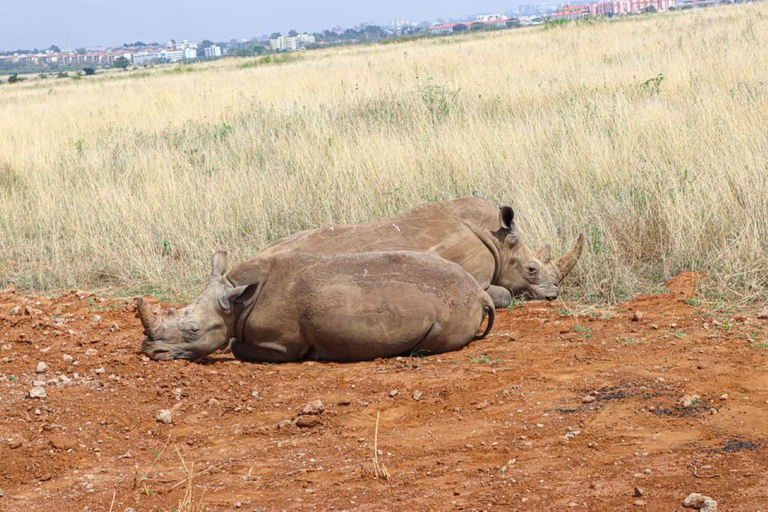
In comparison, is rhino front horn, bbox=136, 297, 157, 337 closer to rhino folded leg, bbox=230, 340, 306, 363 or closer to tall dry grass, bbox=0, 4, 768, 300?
rhino folded leg, bbox=230, 340, 306, 363

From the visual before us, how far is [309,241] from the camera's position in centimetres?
782

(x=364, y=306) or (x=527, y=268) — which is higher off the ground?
(x=364, y=306)

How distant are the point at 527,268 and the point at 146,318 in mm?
3648

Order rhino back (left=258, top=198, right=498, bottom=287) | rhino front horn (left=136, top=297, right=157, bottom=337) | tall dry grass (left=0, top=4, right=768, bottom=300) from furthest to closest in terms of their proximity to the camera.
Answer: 1. tall dry grass (left=0, top=4, right=768, bottom=300)
2. rhino back (left=258, top=198, right=498, bottom=287)
3. rhino front horn (left=136, top=297, right=157, bottom=337)

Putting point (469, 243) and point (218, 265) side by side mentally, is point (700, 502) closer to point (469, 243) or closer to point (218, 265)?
point (469, 243)

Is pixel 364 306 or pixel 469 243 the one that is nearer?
pixel 364 306

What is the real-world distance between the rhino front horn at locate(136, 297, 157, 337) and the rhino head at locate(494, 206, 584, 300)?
10.8ft

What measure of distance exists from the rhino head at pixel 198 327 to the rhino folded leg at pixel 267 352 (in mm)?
189

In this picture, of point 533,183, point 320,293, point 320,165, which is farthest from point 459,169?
point 320,293

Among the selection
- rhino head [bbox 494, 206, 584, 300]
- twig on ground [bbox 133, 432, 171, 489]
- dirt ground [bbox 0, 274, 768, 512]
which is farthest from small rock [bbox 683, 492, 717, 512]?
rhino head [bbox 494, 206, 584, 300]

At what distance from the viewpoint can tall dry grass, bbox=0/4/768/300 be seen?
8.84m

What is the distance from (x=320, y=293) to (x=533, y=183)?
455 cm

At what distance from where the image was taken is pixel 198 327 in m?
6.88

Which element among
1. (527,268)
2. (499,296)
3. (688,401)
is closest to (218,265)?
(499,296)
